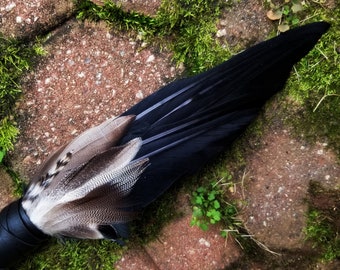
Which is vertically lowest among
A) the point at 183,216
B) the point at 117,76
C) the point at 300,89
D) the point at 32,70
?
the point at 183,216

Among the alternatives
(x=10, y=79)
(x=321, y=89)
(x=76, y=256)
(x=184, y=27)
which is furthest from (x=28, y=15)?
(x=321, y=89)

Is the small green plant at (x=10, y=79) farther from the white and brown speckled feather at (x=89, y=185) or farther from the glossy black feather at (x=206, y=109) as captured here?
the glossy black feather at (x=206, y=109)

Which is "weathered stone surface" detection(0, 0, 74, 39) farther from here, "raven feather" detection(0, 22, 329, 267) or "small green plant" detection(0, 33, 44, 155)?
"raven feather" detection(0, 22, 329, 267)

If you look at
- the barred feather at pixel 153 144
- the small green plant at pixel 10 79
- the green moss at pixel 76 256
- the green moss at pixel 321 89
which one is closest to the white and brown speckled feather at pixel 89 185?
the barred feather at pixel 153 144

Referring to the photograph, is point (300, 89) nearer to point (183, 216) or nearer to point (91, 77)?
point (183, 216)

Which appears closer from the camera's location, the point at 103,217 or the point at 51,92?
the point at 103,217

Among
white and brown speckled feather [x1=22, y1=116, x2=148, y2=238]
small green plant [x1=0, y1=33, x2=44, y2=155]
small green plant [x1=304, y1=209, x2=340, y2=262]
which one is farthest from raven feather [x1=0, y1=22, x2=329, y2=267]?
small green plant [x1=304, y1=209, x2=340, y2=262]

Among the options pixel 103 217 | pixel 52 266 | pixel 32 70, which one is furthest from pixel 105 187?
pixel 32 70
